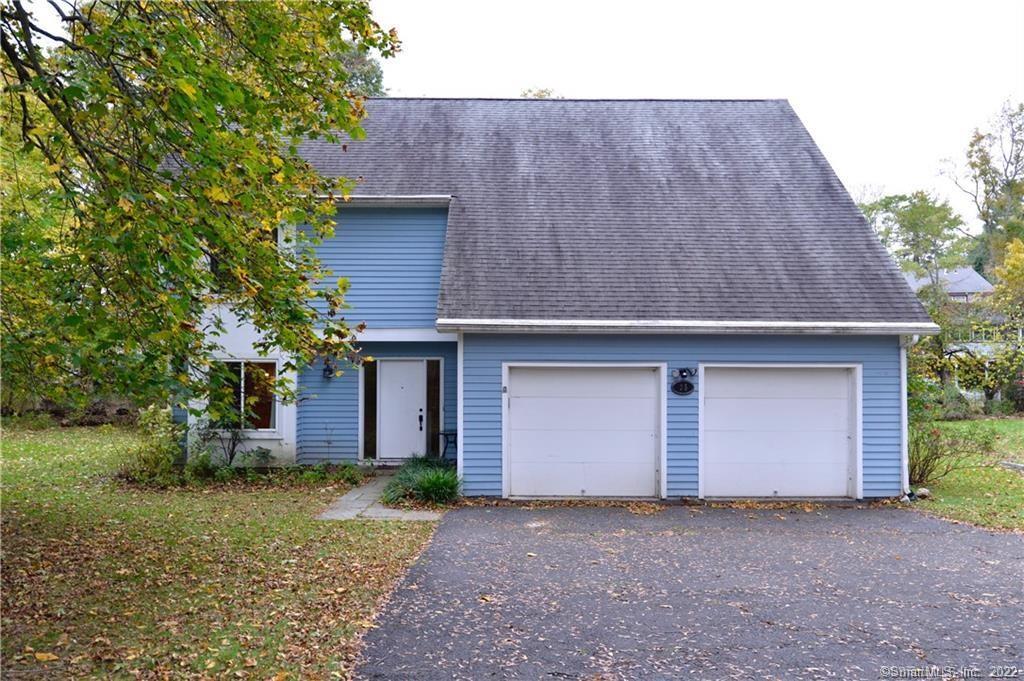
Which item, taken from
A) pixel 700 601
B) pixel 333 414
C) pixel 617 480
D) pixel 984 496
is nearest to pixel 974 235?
pixel 984 496

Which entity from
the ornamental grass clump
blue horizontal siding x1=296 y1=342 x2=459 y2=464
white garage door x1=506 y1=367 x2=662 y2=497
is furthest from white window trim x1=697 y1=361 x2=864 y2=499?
blue horizontal siding x1=296 y1=342 x2=459 y2=464

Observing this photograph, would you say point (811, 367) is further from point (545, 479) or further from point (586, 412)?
point (545, 479)

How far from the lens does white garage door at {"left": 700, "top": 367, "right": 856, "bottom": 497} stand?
1036cm

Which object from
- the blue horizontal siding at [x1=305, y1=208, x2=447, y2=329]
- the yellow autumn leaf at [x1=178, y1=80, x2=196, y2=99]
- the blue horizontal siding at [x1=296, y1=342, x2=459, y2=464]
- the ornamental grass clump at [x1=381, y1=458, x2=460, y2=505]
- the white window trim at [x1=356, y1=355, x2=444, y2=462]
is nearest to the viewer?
the yellow autumn leaf at [x1=178, y1=80, x2=196, y2=99]

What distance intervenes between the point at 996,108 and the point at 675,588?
36753mm

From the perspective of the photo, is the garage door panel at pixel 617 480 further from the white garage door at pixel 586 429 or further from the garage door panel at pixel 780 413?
the garage door panel at pixel 780 413

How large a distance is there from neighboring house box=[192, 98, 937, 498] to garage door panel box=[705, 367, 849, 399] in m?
0.03

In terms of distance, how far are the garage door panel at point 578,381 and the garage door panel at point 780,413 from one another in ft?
3.91

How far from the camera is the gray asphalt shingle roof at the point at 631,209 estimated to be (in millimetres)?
10352

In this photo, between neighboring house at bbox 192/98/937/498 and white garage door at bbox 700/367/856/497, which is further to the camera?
white garage door at bbox 700/367/856/497

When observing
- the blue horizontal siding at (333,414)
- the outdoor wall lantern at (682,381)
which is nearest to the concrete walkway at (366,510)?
the blue horizontal siding at (333,414)

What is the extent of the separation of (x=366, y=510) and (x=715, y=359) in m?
5.40

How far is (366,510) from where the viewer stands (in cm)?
939

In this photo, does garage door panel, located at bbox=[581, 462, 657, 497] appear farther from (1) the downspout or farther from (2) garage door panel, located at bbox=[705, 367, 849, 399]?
(1) the downspout
